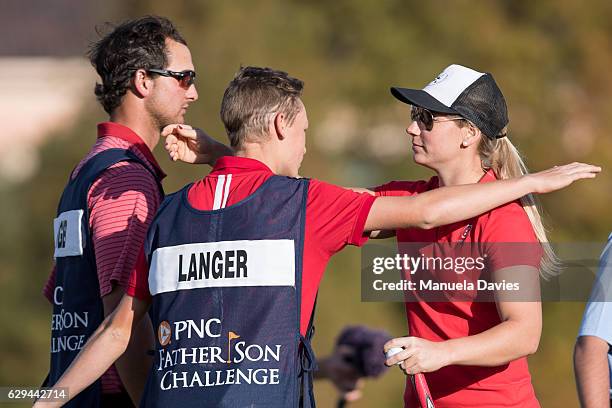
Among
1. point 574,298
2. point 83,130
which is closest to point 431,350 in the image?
point 574,298

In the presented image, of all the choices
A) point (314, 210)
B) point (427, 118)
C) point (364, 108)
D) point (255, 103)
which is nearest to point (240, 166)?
point (255, 103)

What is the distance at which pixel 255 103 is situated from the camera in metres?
4.24

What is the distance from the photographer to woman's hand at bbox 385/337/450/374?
388 cm

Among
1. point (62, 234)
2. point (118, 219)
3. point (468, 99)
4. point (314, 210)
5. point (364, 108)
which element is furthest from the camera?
point (364, 108)

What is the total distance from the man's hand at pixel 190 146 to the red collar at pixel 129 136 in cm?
26

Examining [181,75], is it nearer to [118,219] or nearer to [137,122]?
[137,122]

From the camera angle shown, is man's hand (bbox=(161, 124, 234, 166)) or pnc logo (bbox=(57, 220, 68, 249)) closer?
man's hand (bbox=(161, 124, 234, 166))

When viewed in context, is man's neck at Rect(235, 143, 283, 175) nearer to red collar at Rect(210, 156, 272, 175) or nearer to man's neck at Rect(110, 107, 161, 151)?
red collar at Rect(210, 156, 272, 175)

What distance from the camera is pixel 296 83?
14.3ft

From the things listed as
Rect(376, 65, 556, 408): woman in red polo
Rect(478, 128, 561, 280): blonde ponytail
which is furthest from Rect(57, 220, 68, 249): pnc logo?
Rect(478, 128, 561, 280): blonde ponytail

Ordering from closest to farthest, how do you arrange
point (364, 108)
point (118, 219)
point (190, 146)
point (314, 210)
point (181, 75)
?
point (314, 210) → point (118, 219) → point (190, 146) → point (181, 75) → point (364, 108)

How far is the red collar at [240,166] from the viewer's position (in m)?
4.22

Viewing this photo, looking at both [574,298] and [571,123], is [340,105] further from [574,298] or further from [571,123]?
[574,298]

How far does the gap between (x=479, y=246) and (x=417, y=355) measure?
570mm
